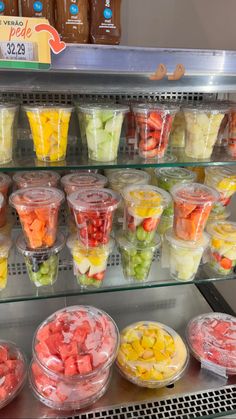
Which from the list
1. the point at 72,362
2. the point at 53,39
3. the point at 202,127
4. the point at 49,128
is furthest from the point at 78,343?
the point at 53,39

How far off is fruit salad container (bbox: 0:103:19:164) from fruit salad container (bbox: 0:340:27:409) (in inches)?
30.8

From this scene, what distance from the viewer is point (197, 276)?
4.91 feet

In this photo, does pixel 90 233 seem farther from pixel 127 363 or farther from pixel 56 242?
pixel 127 363

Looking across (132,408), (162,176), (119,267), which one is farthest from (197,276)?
(132,408)

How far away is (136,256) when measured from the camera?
1415 mm

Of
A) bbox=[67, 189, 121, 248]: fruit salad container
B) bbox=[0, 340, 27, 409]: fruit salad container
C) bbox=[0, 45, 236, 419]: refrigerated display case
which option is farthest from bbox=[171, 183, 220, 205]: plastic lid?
bbox=[0, 340, 27, 409]: fruit salad container

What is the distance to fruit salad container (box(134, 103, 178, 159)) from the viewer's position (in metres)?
1.22

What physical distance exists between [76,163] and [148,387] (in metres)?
0.91

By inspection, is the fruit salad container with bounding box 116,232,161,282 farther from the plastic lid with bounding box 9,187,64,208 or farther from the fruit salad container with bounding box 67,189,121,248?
the plastic lid with bounding box 9,187,64,208

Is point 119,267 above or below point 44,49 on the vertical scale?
below

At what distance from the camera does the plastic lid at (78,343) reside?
4.15 feet

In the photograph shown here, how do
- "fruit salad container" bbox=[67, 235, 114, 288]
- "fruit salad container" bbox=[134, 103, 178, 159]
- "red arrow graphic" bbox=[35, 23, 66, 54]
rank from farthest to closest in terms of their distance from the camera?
"fruit salad container" bbox=[67, 235, 114, 288], "fruit salad container" bbox=[134, 103, 178, 159], "red arrow graphic" bbox=[35, 23, 66, 54]

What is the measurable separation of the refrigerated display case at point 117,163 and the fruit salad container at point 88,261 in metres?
0.04

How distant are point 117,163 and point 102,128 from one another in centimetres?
13
